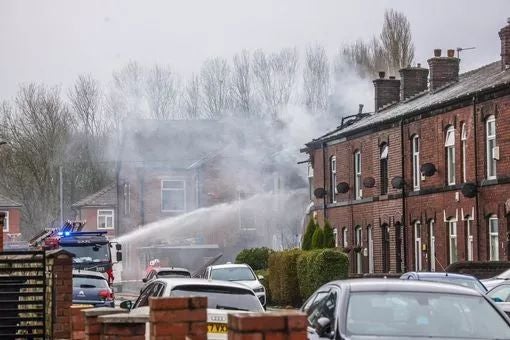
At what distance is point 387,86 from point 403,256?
1116 cm

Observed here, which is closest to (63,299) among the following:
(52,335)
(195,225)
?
(52,335)

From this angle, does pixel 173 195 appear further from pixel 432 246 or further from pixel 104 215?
pixel 432 246

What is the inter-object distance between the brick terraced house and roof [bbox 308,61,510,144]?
0.08m

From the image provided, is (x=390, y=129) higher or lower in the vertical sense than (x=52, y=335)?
higher

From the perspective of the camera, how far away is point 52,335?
15977 mm

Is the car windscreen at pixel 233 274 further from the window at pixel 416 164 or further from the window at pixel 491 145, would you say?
the window at pixel 491 145

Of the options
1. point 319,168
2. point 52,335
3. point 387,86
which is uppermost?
point 387,86

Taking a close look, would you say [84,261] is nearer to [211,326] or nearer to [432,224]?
[432,224]

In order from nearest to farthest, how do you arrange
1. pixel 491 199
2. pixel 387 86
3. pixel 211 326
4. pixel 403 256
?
pixel 211 326, pixel 491 199, pixel 403 256, pixel 387 86

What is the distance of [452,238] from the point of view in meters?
40.2

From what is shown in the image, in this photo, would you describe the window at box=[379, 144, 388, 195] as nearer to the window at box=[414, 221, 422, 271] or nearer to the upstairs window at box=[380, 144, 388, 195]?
the upstairs window at box=[380, 144, 388, 195]

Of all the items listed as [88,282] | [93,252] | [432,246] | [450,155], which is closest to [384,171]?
[432,246]

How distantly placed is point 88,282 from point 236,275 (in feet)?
26.8

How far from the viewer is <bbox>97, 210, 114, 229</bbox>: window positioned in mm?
89562
